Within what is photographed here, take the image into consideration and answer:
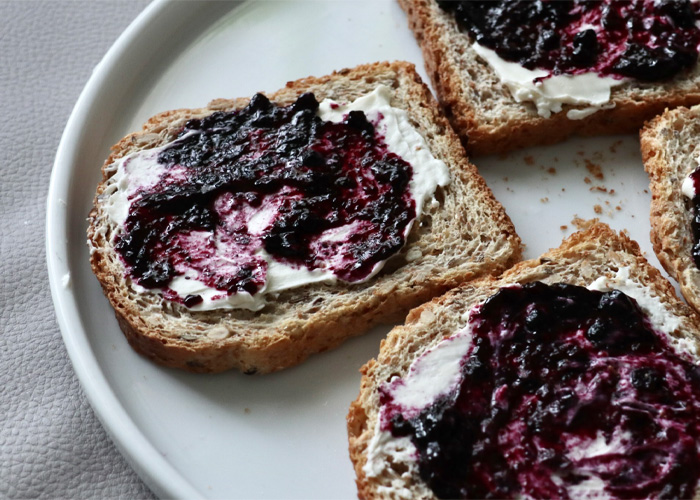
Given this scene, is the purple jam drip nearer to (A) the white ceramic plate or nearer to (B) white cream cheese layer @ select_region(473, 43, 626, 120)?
(A) the white ceramic plate

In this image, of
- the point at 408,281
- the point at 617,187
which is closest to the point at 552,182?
the point at 617,187

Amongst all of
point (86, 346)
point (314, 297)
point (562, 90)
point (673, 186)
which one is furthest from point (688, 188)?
point (86, 346)

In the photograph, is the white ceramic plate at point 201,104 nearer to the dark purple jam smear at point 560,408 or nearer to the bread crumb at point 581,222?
the bread crumb at point 581,222

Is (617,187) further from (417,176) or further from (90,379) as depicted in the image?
(90,379)

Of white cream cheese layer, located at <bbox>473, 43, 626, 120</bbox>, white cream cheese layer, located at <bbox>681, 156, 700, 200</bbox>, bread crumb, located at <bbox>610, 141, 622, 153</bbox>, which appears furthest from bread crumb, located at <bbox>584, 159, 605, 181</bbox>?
white cream cheese layer, located at <bbox>681, 156, 700, 200</bbox>

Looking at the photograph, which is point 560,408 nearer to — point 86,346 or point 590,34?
point 86,346

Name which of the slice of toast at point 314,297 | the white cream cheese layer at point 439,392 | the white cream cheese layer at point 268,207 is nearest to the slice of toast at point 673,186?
the white cream cheese layer at point 439,392
